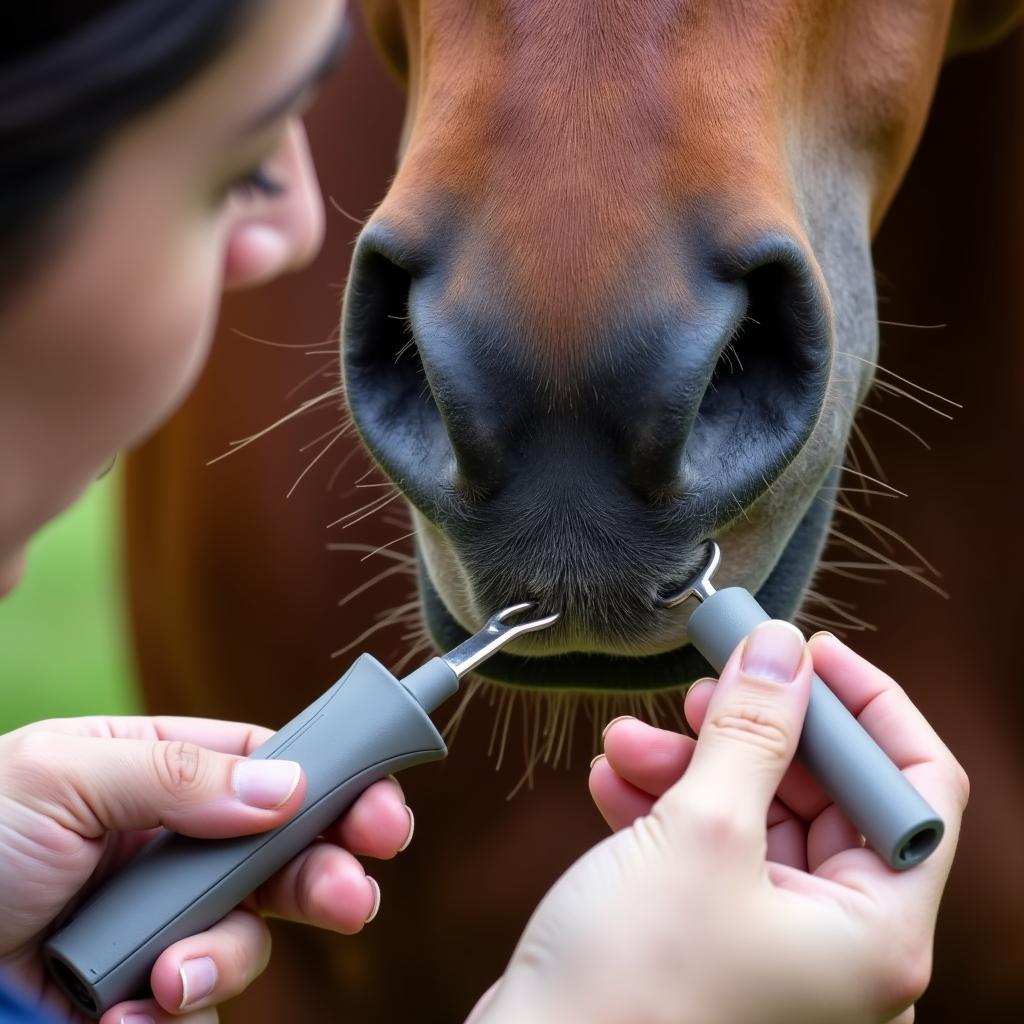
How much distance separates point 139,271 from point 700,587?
1.43ft

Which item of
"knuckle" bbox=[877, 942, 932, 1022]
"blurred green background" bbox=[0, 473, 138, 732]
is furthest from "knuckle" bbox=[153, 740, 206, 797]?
"blurred green background" bbox=[0, 473, 138, 732]

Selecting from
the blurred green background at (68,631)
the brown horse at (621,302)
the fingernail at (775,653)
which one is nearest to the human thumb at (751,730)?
the fingernail at (775,653)

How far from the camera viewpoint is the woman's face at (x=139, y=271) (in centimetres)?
68

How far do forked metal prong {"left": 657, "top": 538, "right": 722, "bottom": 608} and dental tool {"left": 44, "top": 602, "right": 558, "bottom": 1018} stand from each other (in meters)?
0.10

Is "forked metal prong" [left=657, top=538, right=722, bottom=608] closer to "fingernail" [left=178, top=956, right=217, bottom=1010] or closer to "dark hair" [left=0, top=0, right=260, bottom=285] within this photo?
"fingernail" [left=178, top=956, right=217, bottom=1010]

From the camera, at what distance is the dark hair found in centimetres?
59


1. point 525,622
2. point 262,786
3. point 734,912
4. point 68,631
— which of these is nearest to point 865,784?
point 734,912

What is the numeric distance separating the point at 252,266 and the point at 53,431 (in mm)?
176

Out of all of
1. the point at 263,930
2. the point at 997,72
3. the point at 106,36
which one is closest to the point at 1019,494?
the point at 997,72

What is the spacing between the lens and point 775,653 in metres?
0.86

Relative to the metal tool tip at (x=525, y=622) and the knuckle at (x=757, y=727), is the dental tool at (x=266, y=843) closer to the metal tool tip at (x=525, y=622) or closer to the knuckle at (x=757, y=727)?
the metal tool tip at (x=525, y=622)

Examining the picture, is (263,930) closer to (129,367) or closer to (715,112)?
(129,367)

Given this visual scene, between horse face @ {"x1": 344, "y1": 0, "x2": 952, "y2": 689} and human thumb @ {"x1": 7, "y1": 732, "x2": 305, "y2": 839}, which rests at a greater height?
horse face @ {"x1": 344, "y1": 0, "x2": 952, "y2": 689}

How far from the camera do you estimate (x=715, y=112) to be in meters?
1.01
